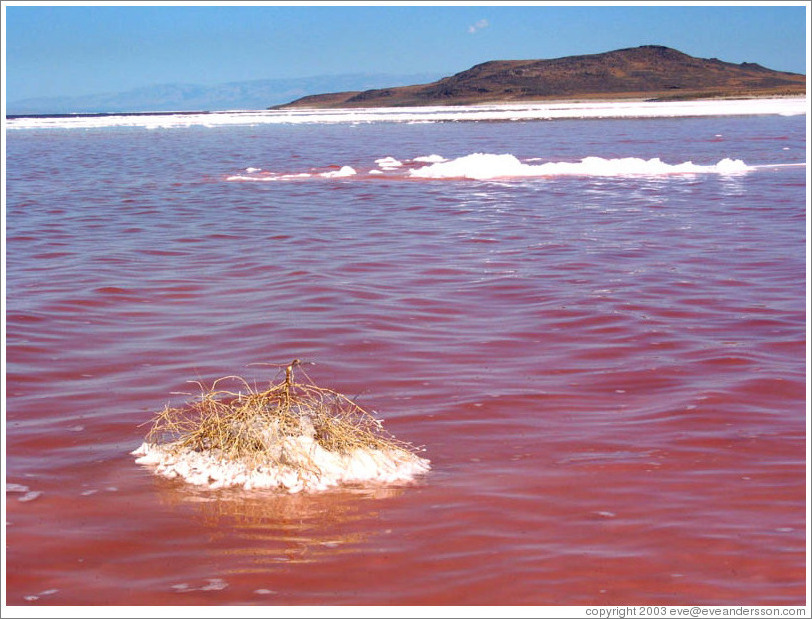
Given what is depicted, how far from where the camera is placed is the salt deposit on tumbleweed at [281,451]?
13.9 ft

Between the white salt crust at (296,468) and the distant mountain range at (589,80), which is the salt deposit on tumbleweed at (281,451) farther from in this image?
the distant mountain range at (589,80)

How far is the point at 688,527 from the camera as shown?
3.88m

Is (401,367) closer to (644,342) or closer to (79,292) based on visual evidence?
(644,342)

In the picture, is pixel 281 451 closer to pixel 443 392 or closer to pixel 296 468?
pixel 296 468

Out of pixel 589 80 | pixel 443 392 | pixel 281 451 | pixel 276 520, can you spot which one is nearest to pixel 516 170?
pixel 443 392

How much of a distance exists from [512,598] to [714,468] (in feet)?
5.21

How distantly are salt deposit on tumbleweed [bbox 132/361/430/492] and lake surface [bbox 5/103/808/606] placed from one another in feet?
0.34

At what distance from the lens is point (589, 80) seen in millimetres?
107750

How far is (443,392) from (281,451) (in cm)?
159

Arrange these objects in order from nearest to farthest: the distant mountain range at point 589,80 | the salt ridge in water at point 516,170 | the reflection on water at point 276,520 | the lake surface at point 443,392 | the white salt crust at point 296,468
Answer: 1. the lake surface at point 443,392
2. the reflection on water at point 276,520
3. the white salt crust at point 296,468
4. the salt ridge in water at point 516,170
5. the distant mountain range at point 589,80

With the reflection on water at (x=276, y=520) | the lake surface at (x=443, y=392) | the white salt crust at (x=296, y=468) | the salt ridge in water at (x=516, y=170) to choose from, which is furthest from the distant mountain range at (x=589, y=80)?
the reflection on water at (x=276, y=520)

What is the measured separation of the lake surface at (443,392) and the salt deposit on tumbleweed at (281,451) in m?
0.10

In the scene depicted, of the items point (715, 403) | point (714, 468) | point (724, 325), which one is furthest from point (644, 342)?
point (714, 468)

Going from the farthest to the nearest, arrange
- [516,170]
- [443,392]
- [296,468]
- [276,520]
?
[516,170] → [443,392] → [296,468] → [276,520]
